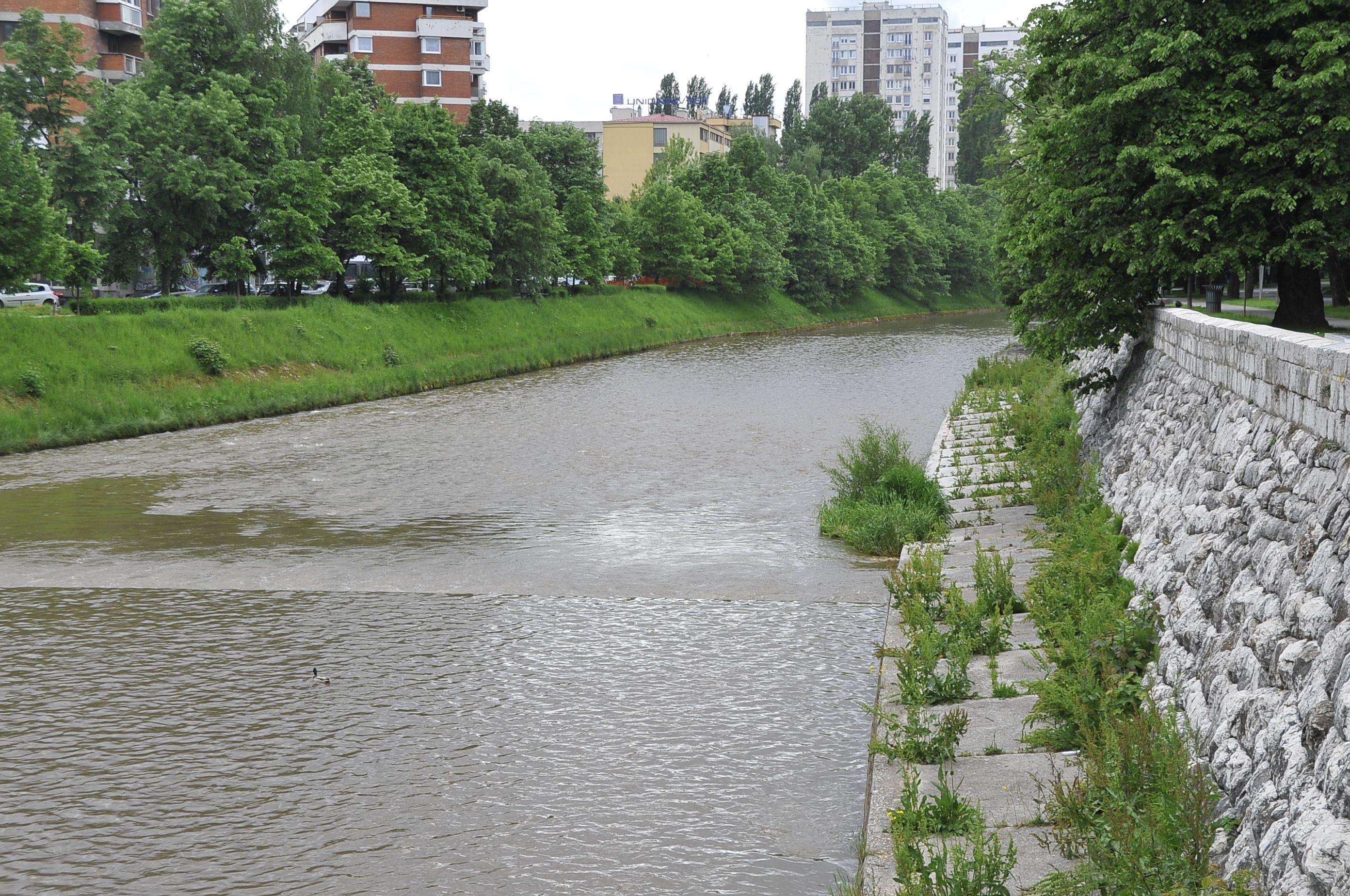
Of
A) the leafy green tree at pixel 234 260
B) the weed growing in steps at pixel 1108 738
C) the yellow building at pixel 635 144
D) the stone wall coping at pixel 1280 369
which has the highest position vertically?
the yellow building at pixel 635 144

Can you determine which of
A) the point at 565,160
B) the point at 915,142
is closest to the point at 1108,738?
the point at 565,160

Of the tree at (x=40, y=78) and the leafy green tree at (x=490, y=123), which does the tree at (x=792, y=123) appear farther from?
the tree at (x=40, y=78)

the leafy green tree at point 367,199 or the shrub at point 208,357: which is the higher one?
the leafy green tree at point 367,199

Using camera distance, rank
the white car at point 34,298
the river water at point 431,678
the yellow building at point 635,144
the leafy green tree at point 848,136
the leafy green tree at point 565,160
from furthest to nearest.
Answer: the leafy green tree at point 848,136 → the yellow building at point 635,144 → the leafy green tree at point 565,160 → the white car at point 34,298 → the river water at point 431,678

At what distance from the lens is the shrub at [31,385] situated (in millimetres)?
29312

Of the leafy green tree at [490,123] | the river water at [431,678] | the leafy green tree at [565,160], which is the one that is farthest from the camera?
the leafy green tree at [565,160]

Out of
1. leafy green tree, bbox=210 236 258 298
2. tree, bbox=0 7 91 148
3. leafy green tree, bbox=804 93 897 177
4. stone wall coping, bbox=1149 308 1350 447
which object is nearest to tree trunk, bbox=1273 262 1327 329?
stone wall coping, bbox=1149 308 1350 447

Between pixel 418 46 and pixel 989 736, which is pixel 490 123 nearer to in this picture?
pixel 418 46

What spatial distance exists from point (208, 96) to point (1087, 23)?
32.5 meters

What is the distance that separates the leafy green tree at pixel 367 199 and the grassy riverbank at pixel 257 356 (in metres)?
2.02

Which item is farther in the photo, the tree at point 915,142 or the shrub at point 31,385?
the tree at point 915,142

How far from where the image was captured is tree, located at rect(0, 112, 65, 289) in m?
29.5

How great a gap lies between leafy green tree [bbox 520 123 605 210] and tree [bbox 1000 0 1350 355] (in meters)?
48.8

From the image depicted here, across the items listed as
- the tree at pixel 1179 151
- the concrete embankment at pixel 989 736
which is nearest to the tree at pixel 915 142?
the tree at pixel 1179 151
